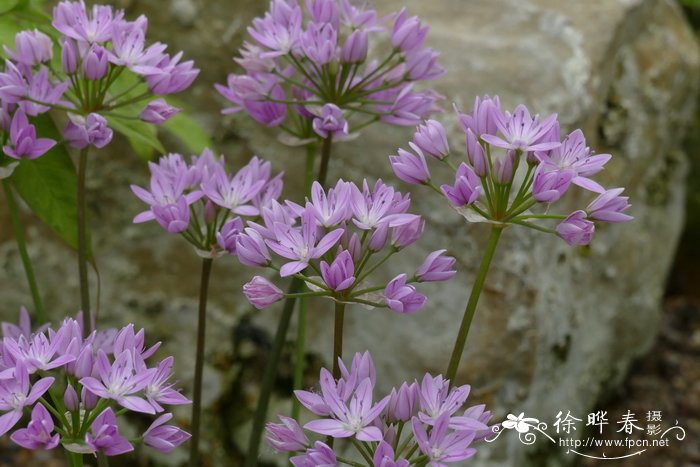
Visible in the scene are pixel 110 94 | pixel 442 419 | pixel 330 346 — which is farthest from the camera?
pixel 330 346

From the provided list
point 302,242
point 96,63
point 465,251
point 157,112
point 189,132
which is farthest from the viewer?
point 465,251

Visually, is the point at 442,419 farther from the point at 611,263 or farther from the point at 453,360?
the point at 611,263

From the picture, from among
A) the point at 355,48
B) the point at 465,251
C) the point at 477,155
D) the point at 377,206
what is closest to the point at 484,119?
the point at 477,155

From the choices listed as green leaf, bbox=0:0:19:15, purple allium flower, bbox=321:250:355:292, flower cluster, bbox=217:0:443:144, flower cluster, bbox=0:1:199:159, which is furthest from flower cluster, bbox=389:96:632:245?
green leaf, bbox=0:0:19:15

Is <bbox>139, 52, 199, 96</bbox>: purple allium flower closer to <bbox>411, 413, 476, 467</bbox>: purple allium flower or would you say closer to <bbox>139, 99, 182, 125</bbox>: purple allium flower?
<bbox>139, 99, 182, 125</bbox>: purple allium flower

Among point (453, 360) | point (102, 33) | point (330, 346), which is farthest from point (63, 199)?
point (330, 346)

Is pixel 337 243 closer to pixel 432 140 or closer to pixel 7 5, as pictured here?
pixel 432 140
